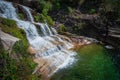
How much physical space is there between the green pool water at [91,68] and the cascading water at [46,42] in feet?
2.05

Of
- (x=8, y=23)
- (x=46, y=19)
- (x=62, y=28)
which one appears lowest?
(x=62, y=28)

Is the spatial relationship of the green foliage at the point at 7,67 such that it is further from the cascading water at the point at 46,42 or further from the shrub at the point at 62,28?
the shrub at the point at 62,28

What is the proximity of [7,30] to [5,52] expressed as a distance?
21.7ft

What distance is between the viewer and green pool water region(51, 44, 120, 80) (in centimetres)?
1494

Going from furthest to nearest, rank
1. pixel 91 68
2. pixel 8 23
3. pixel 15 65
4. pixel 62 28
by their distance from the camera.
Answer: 1. pixel 62 28
2. pixel 8 23
3. pixel 91 68
4. pixel 15 65

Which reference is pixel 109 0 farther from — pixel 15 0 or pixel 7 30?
pixel 7 30

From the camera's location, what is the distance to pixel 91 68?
54.3ft

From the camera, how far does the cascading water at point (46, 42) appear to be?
17.3 meters

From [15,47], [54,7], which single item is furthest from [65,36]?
[15,47]

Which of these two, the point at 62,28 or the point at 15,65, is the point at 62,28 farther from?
the point at 15,65

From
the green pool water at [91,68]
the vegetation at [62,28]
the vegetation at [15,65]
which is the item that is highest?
the vegetation at [15,65]

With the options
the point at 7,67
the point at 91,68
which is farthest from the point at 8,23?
the point at 7,67

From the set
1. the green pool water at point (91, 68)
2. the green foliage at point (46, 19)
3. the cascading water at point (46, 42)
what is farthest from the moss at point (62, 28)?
the green pool water at point (91, 68)

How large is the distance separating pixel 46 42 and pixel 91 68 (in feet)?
15.2
